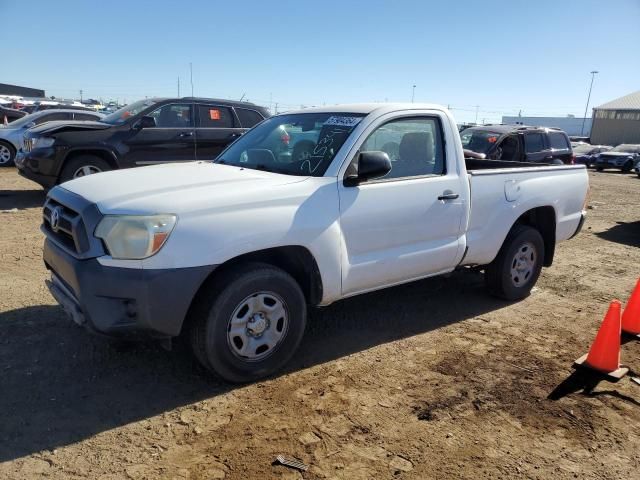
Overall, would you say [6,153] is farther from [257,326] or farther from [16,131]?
[257,326]

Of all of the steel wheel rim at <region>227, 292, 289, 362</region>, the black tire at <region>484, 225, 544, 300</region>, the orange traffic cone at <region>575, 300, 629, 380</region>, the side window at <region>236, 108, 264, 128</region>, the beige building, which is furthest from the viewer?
the beige building

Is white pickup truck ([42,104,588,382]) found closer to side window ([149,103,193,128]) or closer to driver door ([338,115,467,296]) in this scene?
driver door ([338,115,467,296])

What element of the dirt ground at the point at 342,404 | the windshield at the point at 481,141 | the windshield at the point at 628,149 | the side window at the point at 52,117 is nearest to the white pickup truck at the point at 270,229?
the dirt ground at the point at 342,404

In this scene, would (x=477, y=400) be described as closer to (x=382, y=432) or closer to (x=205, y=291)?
(x=382, y=432)

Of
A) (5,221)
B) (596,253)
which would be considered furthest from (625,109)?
(5,221)

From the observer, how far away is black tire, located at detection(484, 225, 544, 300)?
5141 mm

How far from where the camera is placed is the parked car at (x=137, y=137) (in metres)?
8.57

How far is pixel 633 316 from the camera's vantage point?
4676mm

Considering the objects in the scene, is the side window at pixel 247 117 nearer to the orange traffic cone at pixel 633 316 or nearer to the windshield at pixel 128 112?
the windshield at pixel 128 112

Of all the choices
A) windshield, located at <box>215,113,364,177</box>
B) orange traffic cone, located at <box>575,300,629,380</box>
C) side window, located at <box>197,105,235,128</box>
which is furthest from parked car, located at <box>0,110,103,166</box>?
orange traffic cone, located at <box>575,300,629,380</box>

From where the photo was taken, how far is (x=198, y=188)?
3348mm

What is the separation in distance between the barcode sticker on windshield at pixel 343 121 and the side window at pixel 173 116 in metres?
6.03

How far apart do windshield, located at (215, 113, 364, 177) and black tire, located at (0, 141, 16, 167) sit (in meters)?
11.0

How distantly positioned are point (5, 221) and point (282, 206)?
6142 millimetres
